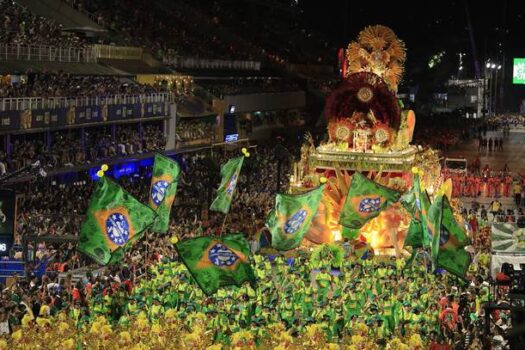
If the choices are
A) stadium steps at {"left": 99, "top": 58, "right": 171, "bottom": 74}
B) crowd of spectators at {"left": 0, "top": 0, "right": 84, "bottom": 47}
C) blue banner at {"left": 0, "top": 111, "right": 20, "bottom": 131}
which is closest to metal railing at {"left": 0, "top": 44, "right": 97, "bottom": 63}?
crowd of spectators at {"left": 0, "top": 0, "right": 84, "bottom": 47}

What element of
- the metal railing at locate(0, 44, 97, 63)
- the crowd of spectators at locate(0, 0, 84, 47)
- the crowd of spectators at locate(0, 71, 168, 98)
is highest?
the crowd of spectators at locate(0, 0, 84, 47)

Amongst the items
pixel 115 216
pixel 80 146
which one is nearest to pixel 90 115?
pixel 80 146

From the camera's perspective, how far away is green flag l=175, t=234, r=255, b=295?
65.3 feet

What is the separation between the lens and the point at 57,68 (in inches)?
1542

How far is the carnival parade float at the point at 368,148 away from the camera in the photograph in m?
31.0

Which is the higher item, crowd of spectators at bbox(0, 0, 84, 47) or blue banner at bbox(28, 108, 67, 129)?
crowd of spectators at bbox(0, 0, 84, 47)

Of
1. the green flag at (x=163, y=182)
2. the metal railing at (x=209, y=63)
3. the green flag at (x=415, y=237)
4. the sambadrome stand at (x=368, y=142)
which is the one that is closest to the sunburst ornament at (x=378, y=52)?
the sambadrome stand at (x=368, y=142)

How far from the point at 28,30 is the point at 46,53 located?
3.77 ft

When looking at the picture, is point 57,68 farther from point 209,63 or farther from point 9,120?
point 209,63

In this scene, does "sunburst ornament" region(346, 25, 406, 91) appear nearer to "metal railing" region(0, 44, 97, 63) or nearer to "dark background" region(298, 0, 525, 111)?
"metal railing" region(0, 44, 97, 63)

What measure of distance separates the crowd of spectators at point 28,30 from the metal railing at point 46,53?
19 cm

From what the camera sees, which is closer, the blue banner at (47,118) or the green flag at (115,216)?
the green flag at (115,216)

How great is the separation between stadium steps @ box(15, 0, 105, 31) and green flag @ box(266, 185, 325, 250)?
814 inches

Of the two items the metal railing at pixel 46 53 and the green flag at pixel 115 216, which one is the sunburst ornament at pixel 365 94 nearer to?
→ the metal railing at pixel 46 53
